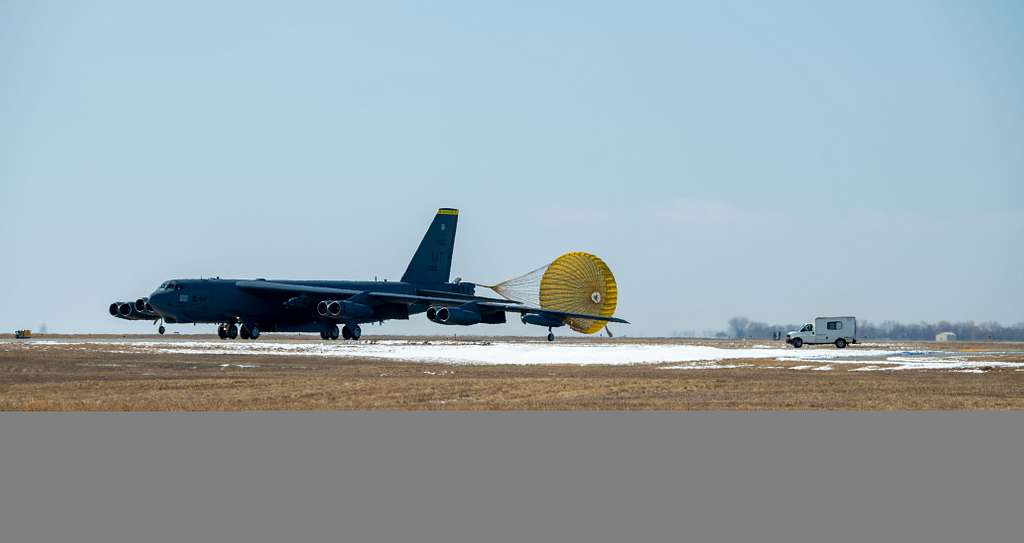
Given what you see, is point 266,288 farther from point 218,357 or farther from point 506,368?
point 506,368

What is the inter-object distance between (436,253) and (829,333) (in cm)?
2681

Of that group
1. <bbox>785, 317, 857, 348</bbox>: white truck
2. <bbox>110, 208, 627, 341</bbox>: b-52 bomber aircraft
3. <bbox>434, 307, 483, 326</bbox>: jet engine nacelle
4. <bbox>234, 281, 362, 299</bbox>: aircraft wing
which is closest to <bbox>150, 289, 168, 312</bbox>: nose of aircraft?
<bbox>110, 208, 627, 341</bbox>: b-52 bomber aircraft

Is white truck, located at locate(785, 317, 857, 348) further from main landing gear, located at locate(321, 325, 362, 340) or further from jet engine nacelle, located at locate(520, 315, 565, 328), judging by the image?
main landing gear, located at locate(321, 325, 362, 340)

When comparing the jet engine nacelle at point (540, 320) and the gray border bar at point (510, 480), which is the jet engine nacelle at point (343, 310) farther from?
the gray border bar at point (510, 480)

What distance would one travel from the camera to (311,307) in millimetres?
74438

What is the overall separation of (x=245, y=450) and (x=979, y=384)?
70.7ft

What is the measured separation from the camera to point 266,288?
234ft

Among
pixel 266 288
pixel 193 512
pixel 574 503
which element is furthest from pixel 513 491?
pixel 266 288

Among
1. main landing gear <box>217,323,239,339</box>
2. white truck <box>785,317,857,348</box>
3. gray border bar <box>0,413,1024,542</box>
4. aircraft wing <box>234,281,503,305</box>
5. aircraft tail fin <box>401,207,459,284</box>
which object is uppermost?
aircraft tail fin <box>401,207,459,284</box>

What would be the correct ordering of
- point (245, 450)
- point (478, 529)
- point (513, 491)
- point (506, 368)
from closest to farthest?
1. point (478, 529)
2. point (513, 491)
3. point (245, 450)
4. point (506, 368)

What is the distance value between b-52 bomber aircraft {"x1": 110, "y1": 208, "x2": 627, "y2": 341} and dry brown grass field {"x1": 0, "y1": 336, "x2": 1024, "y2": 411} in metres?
27.4

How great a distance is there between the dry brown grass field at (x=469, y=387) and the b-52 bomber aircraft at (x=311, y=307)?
2736 cm

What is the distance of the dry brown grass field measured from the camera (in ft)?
79.6

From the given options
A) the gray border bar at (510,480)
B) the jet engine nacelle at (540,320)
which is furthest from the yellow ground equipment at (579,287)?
the gray border bar at (510,480)
